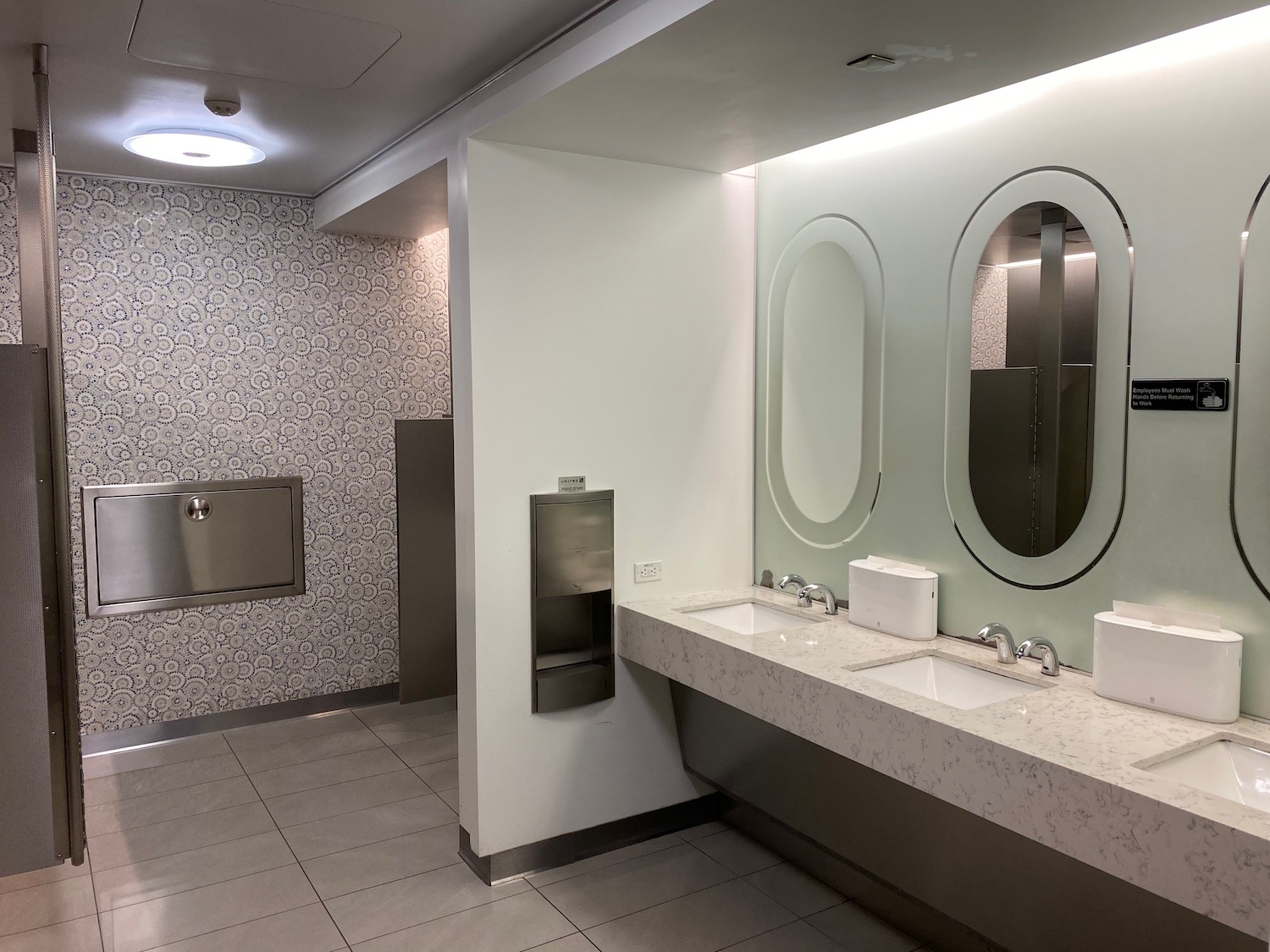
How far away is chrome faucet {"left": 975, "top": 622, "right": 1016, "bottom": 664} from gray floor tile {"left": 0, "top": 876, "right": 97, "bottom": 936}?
9.35 ft

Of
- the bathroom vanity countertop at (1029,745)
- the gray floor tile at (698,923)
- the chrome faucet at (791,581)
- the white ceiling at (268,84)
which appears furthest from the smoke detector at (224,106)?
the gray floor tile at (698,923)

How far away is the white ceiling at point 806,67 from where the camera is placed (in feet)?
6.37

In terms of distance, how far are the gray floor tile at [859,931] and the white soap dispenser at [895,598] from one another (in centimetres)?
87

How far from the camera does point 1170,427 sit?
230 centimetres

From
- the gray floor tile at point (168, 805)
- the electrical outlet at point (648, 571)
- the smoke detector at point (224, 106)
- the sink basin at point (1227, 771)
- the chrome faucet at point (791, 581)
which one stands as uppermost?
the smoke detector at point (224, 106)

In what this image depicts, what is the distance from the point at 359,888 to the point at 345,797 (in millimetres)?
765

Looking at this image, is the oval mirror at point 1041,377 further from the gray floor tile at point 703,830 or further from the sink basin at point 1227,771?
the gray floor tile at point 703,830

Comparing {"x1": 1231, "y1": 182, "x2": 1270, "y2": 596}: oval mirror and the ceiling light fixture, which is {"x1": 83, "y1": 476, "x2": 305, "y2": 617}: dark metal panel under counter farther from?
{"x1": 1231, "y1": 182, "x2": 1270, "y2": 596}: oval mirror

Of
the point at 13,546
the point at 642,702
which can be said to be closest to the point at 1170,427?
the point at 642,702

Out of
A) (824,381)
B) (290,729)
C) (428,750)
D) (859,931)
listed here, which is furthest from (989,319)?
(290,729)

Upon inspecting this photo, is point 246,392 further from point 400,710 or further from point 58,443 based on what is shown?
point 58,443

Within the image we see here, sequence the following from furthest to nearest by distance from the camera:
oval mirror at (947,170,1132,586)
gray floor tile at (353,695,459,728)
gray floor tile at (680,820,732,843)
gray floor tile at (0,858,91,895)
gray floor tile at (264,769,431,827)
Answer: gray floor tile at (353,695,459,728)
gray floor tile at (264,769,431,827)
gray floor tile at (680,820,732,843)
gray floor tile at (0,858,91,895)
oval mirror at (947,170,1132,586)

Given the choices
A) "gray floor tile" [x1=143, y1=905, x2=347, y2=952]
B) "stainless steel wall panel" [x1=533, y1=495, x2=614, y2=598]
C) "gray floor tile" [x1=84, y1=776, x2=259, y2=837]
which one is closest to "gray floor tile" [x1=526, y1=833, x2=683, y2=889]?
"gray floor tile" [x1=143, y1=905, x2=347, y2=952]

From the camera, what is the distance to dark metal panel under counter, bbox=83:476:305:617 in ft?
13.6
